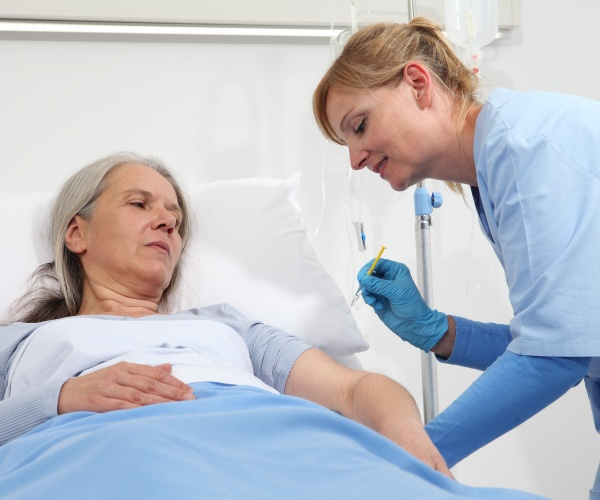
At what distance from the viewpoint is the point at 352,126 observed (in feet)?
5.53

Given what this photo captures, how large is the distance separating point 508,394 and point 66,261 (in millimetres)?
1066

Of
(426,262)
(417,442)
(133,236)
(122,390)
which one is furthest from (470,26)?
(122,390)

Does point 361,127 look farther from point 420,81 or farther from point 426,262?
point 426,262

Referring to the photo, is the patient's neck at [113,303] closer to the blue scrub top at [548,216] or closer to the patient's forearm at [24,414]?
the patient's forearm at [24,414]

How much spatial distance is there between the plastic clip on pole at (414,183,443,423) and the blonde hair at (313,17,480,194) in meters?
0.33

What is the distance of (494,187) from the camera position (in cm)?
147

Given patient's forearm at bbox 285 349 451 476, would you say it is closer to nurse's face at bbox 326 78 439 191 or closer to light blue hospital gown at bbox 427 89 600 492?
light blue hospital gown at bbox 427 89 600 492

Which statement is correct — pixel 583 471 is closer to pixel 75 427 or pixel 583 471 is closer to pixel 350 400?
pixel 350 400

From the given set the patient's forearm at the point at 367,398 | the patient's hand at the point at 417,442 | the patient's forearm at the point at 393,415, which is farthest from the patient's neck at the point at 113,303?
the patient's hand at the point at 417,442

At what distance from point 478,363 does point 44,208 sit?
112 centimetres

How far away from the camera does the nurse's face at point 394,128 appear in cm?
162

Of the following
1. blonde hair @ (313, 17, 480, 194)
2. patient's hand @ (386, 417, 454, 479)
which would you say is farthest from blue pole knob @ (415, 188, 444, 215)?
patient's hand @ (386, 417, 454, 479)

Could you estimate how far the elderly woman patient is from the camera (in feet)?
2.93

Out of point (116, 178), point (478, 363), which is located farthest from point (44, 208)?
point (478, 363)
